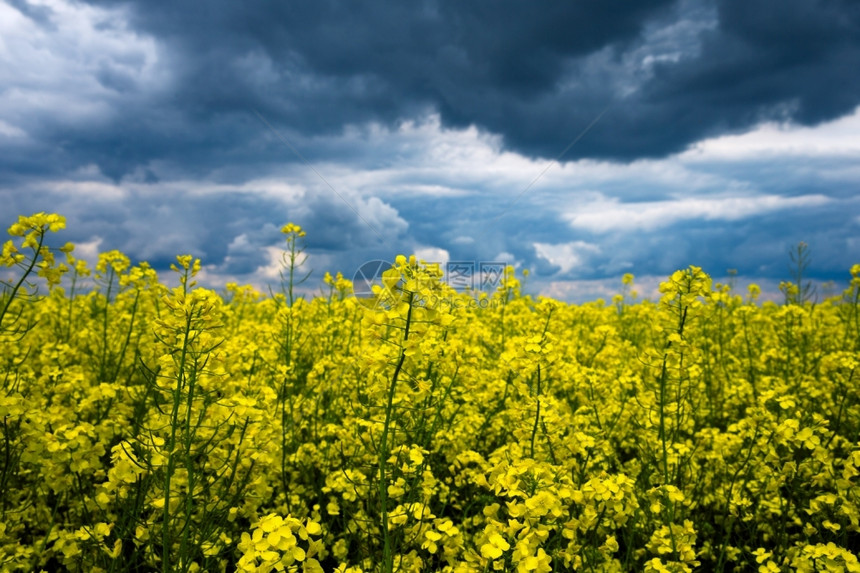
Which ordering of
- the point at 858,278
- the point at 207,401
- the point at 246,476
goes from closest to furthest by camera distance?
the point at 207,401 → the point at 246,476 → the point at 858,278

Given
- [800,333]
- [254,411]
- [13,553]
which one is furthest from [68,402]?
[800,333]

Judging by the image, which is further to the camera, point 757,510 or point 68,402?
point 68,402

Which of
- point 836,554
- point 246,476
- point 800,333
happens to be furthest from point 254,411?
point 800,333

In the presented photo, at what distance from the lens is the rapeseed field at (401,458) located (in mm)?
2449

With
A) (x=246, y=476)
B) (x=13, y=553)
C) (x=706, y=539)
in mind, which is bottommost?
(x=706, y=539)

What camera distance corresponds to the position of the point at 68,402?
A: 14.8 ft

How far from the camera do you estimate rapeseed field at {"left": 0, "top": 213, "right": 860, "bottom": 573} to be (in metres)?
2.45

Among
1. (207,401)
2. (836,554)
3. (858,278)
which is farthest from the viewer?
(858,278)

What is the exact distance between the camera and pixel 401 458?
3.08m

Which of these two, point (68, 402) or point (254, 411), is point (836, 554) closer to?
point (254, 411)

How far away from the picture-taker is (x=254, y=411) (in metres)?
2.73

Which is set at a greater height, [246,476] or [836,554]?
[246,476]

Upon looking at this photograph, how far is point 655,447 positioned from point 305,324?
4.95 meters

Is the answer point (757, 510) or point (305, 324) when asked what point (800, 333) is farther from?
point (305, 324)
